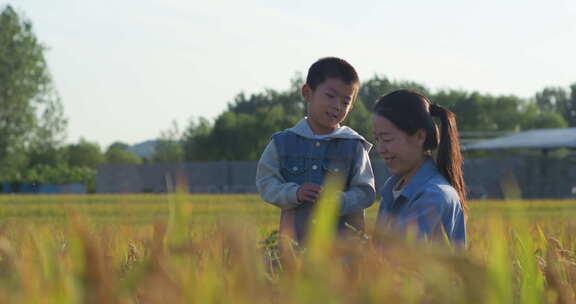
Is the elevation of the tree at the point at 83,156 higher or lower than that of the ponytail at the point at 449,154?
higher

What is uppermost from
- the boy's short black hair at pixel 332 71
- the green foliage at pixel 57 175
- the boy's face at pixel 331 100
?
the boy's short black hair at pixel 332 71

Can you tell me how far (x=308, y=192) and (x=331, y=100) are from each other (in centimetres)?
50

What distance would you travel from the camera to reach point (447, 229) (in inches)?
98.0

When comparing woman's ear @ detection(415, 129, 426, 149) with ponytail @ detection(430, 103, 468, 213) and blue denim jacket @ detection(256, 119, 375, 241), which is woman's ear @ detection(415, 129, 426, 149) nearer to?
ponytail @ detection(430, 103, 468, 213)

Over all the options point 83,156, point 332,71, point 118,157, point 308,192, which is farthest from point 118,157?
point 308,192

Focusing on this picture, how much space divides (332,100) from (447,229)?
1.12m

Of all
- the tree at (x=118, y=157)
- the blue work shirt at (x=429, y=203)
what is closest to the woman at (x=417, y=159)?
the blue work shirt at (x=429, y=203)

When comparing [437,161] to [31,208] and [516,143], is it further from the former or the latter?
[516,143]

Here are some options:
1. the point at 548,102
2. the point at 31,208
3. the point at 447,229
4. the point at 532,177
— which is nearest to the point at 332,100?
the point at 447,229

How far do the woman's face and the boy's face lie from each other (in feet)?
2.41

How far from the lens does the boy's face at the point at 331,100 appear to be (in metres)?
3.44

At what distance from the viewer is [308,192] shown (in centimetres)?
318

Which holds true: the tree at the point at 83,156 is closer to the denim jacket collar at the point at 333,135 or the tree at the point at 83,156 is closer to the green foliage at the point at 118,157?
the green foliage at the point at 118,157

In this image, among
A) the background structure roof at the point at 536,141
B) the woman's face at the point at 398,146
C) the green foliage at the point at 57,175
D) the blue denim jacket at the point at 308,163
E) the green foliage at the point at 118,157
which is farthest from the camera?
the green foliage at the point at 118,157
